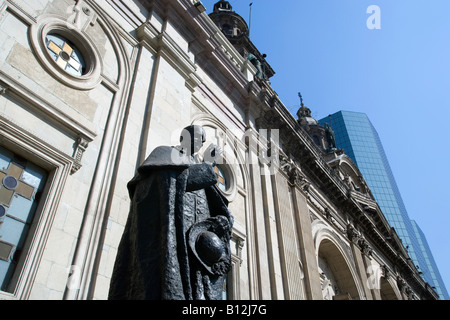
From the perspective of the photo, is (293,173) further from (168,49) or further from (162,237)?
(162,237)

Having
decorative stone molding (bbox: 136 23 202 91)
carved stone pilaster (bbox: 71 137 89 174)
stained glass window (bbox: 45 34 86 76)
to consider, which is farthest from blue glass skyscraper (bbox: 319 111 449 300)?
carved stone pilaster (bbox: 71 137 89 174)

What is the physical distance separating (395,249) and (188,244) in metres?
27.6

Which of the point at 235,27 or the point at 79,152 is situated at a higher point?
the point at 235,27

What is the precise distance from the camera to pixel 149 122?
8188 millimetres

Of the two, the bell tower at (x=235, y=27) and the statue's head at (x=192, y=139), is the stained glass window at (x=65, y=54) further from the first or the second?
the bell tower at (x=235, y=27)

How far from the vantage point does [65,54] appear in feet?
24.7

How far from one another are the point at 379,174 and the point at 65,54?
255 ft

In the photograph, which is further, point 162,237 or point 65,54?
point 65,54

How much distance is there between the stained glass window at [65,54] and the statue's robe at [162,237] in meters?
4.98

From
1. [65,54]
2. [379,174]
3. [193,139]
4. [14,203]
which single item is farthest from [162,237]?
[379,174]

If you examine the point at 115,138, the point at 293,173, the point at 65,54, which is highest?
the point at 293,173

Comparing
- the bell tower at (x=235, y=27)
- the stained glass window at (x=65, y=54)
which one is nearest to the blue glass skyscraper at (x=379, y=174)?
the bell tower at (x=235, y=27)
